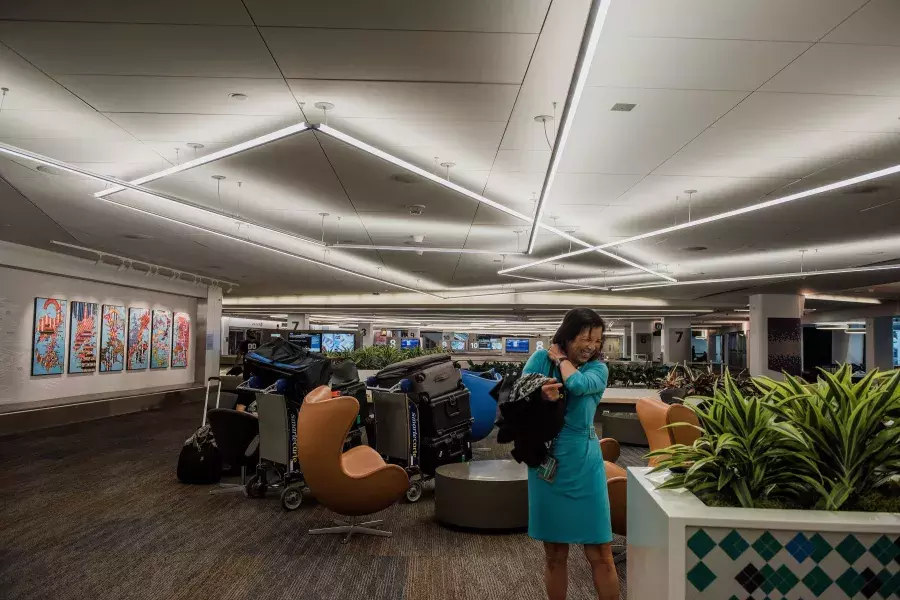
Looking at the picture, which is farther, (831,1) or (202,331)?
(202,331)

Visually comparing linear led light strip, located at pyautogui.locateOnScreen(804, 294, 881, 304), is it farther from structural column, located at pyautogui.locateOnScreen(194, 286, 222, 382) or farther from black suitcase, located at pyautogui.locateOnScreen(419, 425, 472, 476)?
black suitcase, located at pyautogui.locateOnScreen(419, 425, 472, 476)

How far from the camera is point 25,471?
769cm

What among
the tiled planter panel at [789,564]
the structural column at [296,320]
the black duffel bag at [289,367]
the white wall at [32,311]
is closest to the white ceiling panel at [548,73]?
the black duffel bag at [289,367]

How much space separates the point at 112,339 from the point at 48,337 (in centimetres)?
210

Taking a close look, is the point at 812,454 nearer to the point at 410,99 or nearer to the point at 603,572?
the point at 603,572

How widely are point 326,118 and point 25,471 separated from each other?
18.0 ft

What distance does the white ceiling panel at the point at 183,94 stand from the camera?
5.04 meters

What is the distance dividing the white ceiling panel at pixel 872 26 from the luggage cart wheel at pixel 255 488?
585 centimetres

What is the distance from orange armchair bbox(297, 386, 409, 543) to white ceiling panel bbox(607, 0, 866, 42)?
10.3 feet

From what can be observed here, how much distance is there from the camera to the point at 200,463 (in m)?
6.98

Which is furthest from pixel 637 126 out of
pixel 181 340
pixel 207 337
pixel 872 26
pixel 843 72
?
pixel 207 337

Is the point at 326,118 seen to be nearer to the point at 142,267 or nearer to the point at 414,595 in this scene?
the point at 414,595

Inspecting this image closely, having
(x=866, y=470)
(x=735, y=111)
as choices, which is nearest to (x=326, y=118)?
(x=735, y=111)

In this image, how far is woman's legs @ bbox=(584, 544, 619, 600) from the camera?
3107 millimetres
